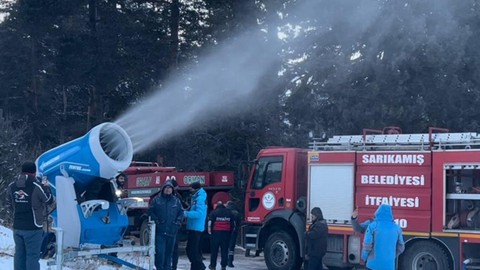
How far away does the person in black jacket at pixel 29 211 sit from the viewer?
32.4 feet

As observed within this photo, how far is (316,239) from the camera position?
12438mm

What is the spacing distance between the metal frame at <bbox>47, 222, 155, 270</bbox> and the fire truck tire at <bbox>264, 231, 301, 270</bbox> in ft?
15.0

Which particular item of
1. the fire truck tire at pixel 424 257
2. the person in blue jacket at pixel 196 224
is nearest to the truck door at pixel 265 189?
the person in blue jacket at pixel 196 224

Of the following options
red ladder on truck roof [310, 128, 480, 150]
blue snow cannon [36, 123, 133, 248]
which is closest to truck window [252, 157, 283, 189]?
red ladder on truck roof [310, 128, 480, 150]

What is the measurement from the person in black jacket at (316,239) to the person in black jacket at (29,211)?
4579 millimetres

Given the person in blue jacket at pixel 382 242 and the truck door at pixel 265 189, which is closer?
the person in blue jacket at pixel 382 242

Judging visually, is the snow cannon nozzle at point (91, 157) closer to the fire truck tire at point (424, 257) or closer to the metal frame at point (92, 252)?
the metal frame at point (92, 252)

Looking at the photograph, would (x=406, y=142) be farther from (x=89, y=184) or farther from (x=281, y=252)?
(x=89, y=184)

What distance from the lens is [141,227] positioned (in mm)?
19188

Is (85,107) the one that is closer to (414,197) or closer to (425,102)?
(425,102)

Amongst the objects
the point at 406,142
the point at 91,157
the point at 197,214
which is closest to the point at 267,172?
the point at 197,214

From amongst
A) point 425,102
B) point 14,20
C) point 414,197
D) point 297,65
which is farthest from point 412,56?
point 14,20

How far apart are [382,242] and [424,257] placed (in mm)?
4047

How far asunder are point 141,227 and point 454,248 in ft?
29.2
